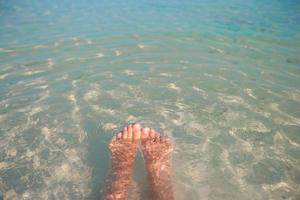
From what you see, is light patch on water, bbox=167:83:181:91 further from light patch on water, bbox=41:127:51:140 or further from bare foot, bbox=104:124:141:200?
light patch on water, bbox=41:127:51:140

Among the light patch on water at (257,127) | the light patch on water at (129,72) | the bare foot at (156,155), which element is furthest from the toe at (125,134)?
the light patch on water at (129,72)

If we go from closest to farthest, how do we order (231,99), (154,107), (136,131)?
(136,131), (154,107), (231,99)

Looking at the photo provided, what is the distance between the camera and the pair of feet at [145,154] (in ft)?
11.6

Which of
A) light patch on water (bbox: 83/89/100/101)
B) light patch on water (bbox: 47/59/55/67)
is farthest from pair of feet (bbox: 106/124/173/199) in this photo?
light patch on water (bbox: 47/59/55/67)

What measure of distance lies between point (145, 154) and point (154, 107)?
171cm

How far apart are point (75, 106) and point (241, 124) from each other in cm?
310

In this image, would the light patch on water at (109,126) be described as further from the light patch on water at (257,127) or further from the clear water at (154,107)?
the light patch on water at (257,127)

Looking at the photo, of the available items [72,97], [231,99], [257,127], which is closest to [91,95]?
[72,97]

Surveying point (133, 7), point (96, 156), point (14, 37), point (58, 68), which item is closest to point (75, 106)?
point (96, 156)

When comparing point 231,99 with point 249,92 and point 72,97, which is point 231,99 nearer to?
point 249,92

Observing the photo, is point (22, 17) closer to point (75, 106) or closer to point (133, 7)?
point (133, 7)

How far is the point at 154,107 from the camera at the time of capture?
17.7ft

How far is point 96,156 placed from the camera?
14.2 feet

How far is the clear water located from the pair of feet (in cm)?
31
